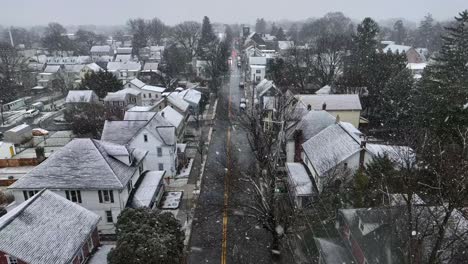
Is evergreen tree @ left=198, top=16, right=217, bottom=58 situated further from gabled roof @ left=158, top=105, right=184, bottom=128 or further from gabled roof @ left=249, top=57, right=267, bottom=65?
gabled roof @ left=158, top=105, right=184, bottom=128

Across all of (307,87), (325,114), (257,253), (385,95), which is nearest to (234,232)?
(257,253)

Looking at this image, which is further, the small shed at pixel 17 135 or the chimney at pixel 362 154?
the small shed at pixel 17 135

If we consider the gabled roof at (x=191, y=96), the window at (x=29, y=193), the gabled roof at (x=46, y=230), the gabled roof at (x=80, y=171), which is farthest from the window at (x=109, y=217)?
the gabled roof at (x=191, y=96)

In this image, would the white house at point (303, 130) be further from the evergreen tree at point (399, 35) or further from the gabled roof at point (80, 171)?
the evergreen tree at point (399, 35)

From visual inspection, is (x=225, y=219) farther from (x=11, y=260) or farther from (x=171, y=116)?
(x=171, y=116)

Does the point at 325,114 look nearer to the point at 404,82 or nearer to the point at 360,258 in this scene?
the point at 404,82

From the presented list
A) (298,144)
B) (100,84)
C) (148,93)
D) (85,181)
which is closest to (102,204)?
(85,181)
